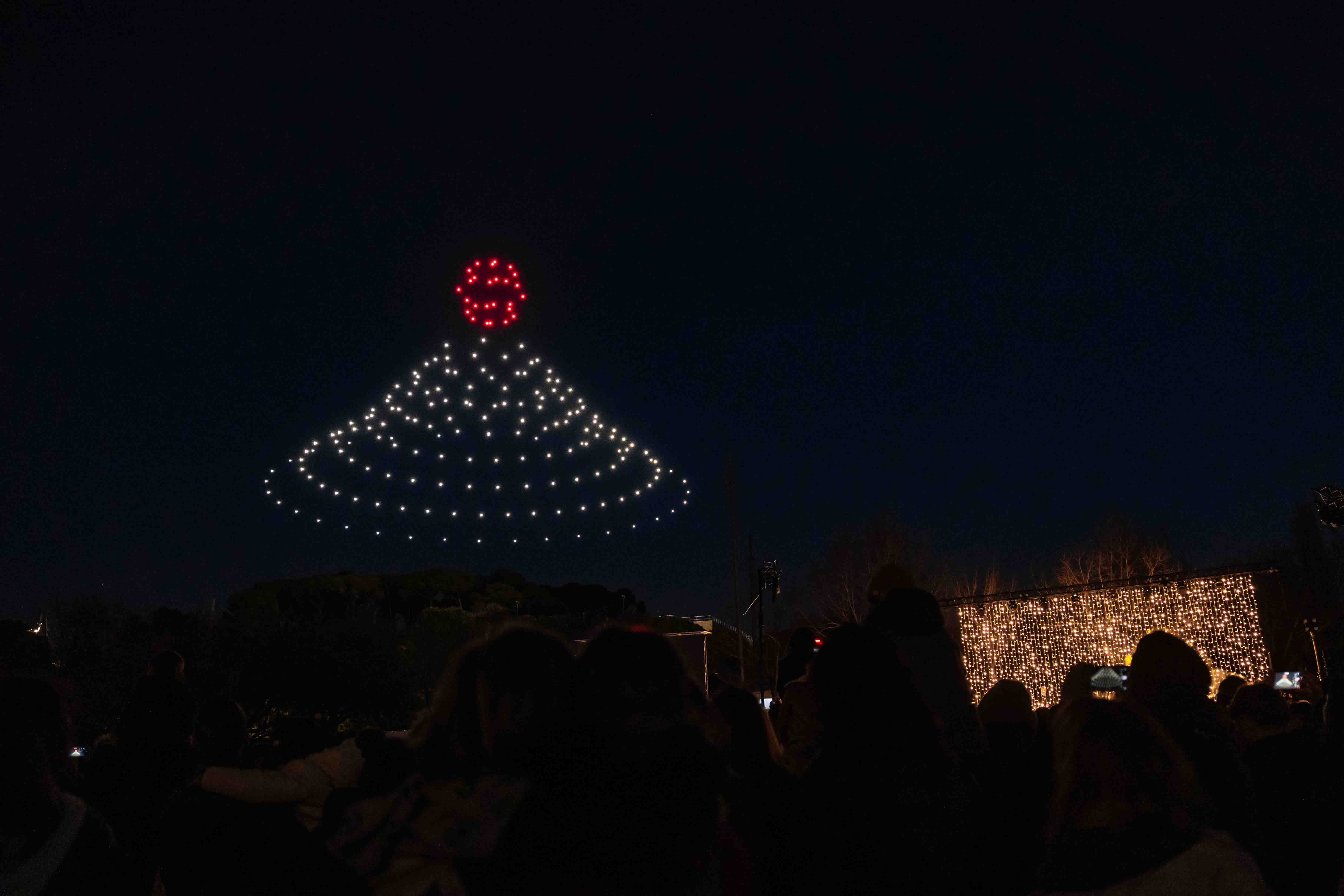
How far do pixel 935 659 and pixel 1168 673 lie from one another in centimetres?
78

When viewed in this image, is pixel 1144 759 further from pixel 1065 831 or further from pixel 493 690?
pixel 493 690

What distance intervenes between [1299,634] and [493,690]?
29779 mm

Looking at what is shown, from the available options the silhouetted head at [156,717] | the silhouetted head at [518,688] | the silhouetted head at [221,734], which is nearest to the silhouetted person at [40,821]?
the silhouetted head at [221,734]

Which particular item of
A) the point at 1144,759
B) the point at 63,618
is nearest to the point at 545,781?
the point at 1144,759

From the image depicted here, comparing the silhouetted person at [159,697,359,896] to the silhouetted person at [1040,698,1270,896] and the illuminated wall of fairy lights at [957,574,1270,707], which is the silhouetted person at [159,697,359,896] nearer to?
the silhouetted person at [1040,698,1270,896]

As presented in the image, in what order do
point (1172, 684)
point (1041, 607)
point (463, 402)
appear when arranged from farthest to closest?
point (1041, 607)
point (463, 402)
point (1172, 684)

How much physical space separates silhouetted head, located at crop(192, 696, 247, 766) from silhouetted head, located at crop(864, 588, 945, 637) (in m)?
2.25

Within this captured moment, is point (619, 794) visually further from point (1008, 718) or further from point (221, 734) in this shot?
point (1008, 718)

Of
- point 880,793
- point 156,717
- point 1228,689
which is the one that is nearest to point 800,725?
point 880,793

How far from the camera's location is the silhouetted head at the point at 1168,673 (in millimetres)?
2834

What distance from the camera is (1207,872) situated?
6.33ft

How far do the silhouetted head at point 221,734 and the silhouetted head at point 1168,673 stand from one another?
289 cm

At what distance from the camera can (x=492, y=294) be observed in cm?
907

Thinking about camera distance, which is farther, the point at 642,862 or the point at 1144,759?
the point at 1144,759
